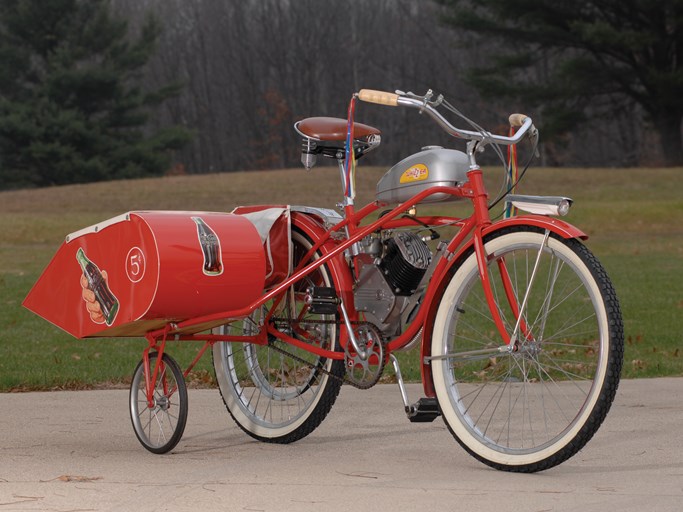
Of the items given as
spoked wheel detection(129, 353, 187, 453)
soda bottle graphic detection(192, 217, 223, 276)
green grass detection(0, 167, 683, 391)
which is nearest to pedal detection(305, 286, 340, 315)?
soda bottle graphic detection(192, 217, 223, 276)

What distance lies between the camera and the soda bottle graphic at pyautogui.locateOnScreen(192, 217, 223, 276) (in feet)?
17.4

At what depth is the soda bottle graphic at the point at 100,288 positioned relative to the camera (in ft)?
18.0

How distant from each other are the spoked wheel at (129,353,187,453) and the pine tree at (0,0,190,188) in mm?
38228

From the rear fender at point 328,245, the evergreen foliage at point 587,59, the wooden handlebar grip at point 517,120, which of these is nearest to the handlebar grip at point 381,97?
the wooden handlebar grip at point 517,120

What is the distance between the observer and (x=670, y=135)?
130 feet

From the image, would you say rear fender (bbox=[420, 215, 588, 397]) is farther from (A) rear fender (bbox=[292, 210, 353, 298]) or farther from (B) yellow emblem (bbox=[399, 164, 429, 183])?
(A) rear fender (bbox=[292, 210, 353, 298])

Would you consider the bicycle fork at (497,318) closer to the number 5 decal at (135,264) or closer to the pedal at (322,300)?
the pedal at (322,300)

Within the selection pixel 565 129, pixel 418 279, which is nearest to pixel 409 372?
pixel 418 279

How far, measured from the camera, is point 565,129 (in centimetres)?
3834

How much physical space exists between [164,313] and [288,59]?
2265 inches

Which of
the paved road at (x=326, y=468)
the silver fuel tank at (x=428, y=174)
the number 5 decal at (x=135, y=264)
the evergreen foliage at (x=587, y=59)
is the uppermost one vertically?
the evergreen foliage at (x=587, y=59)

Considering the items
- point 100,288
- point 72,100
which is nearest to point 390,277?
point 100,288

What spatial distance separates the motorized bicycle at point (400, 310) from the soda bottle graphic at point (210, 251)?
16 mm

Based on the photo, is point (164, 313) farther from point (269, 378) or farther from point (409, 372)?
point (409, 372)
